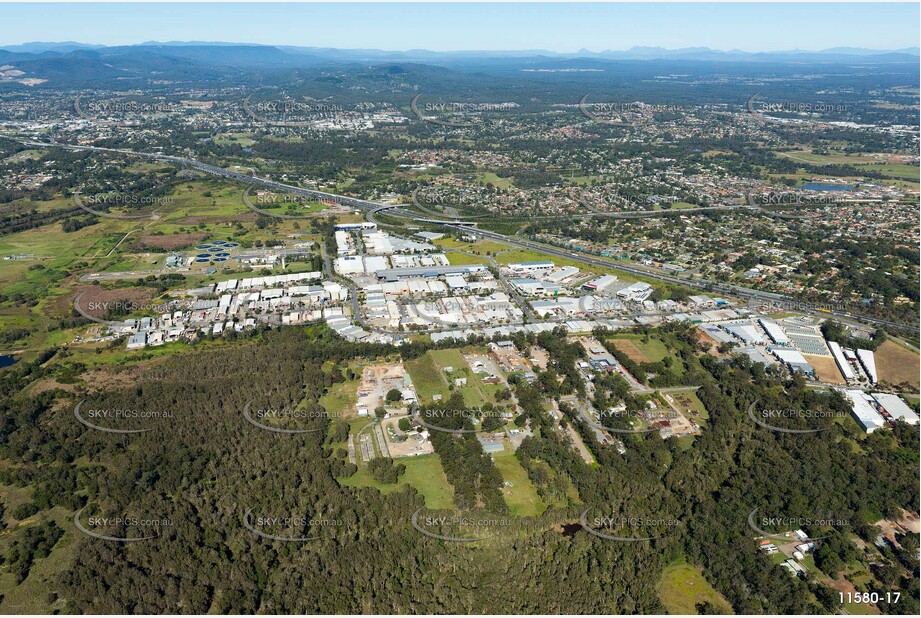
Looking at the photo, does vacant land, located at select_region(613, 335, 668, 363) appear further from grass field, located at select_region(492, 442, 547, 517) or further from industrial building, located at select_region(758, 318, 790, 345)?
grass field, located at select_region(492, 442, 547, 517)

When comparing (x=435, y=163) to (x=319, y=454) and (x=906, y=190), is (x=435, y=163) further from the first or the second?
(x=319, y=454)

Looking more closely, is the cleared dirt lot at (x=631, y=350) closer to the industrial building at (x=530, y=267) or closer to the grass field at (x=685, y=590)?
the industrial building at (x=530, y=267)

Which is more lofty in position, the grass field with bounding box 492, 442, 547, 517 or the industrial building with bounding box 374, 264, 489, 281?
the grass field with bounding box 492, 442, 547, 517

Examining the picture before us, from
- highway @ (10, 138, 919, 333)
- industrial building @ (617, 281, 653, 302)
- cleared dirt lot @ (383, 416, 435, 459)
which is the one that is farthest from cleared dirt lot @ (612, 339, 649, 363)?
cleared dirt lot @ (383, 416, 435, 459)

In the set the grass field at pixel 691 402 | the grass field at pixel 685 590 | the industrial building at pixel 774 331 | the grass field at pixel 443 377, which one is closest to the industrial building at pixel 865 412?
the industrial building at pixel 774 331

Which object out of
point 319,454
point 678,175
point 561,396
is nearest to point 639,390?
point 561,396

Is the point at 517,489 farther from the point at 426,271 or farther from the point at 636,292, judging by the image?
the point at 426,271
